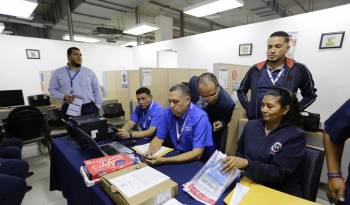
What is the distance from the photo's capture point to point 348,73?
255 centimetres

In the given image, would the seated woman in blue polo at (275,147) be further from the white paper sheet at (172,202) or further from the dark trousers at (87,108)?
the dark trousers at (87,108)

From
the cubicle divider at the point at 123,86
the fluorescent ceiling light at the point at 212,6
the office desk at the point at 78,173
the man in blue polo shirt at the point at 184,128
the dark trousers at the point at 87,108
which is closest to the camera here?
the office desk at the point at 78,173

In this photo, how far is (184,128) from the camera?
1506 millimetres

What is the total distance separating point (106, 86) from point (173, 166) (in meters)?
4.21

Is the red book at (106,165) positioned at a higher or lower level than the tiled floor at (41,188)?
higher

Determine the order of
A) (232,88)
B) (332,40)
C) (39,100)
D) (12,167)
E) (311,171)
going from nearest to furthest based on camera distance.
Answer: (311,171) → (12,167) → (332,40) → (232,88) → (39,100)

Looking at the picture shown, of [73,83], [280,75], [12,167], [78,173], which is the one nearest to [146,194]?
[78,173]

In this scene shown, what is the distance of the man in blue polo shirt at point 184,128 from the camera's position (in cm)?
140

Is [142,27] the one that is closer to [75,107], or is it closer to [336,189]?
[75,107]

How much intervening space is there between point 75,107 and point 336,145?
263cm

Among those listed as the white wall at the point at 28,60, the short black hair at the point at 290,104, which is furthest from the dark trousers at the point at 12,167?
the white wall at the point at 28,60

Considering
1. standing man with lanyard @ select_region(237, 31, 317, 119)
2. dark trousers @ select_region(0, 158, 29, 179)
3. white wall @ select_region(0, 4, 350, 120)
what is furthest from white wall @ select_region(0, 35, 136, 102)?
standing man with lanyard @ select_region(237, 31, 317, 119)

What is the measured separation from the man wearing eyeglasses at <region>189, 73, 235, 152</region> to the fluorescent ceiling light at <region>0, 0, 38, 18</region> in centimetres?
316

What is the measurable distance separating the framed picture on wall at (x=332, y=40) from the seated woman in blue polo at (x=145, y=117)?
99.9 inches
